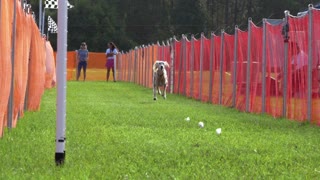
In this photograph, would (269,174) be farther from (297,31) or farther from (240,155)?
(297,31)

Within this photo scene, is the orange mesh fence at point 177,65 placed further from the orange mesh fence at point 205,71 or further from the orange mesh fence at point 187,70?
the orange mesh fence at point 205,71

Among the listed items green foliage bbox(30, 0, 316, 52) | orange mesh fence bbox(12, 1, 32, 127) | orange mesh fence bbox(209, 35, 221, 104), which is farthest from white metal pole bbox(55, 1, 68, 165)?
green foliage bbox(30, 0, 316, 52)

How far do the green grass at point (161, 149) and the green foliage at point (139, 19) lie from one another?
48611 mm

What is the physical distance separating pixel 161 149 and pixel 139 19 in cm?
5675

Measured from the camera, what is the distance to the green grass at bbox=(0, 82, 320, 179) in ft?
19.2

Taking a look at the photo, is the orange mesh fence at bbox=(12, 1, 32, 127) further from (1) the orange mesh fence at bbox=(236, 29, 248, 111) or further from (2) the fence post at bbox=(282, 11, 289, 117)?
(1) the orange mesh fence at bbox=(236, 29, 248, 111)

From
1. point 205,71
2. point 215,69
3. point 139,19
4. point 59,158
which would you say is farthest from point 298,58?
point 139,19

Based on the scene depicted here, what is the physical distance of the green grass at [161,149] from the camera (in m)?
5.85

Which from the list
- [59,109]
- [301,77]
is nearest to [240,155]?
[59,109]

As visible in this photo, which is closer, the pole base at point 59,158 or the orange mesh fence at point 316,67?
the pole base at point 59,158

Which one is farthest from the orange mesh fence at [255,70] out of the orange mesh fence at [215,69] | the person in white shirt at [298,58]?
the orange mesh fence at [215,69]

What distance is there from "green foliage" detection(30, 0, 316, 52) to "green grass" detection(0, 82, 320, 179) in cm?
4861

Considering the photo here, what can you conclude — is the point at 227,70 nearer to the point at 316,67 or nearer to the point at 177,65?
the point at 316,67

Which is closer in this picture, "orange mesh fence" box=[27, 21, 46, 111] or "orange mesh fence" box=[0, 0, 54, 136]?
"orange mesh fence" box=[0, 0, 54, 136]
